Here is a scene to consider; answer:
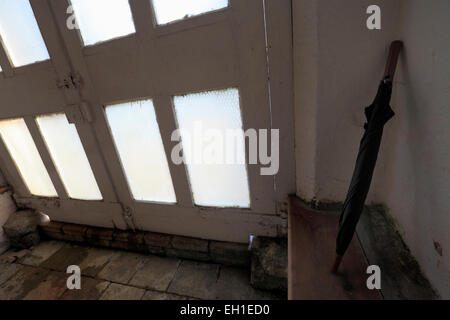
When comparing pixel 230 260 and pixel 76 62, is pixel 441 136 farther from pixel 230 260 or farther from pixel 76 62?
pixel 76 62

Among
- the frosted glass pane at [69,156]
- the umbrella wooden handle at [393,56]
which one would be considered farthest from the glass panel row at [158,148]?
the umbrella wooden handle at [393,56]

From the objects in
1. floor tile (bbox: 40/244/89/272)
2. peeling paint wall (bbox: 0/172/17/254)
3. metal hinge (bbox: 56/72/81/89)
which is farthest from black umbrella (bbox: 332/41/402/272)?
peeling paint wall (bbox: 0/172/17/254)

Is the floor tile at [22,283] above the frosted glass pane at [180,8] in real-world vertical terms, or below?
below

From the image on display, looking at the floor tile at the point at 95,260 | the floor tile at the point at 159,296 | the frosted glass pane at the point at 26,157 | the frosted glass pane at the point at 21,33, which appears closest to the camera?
the floor tile at the point at 159,296

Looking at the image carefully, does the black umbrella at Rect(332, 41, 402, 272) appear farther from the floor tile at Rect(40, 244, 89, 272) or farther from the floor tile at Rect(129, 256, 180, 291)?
the floor tile at Rect(40, 244, 89, 272)

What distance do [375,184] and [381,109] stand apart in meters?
0.55

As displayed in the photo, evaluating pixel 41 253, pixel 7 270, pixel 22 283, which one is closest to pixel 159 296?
pixel 22 283

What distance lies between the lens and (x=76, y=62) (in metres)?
1.70

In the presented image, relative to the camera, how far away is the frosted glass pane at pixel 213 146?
4.95 ft

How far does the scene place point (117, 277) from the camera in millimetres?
1921

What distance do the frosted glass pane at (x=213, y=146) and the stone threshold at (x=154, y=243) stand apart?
0.41 metres

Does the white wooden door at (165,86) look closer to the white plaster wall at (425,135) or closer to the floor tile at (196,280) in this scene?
the floor tile at (196,280)

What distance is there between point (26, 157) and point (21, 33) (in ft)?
4.36
